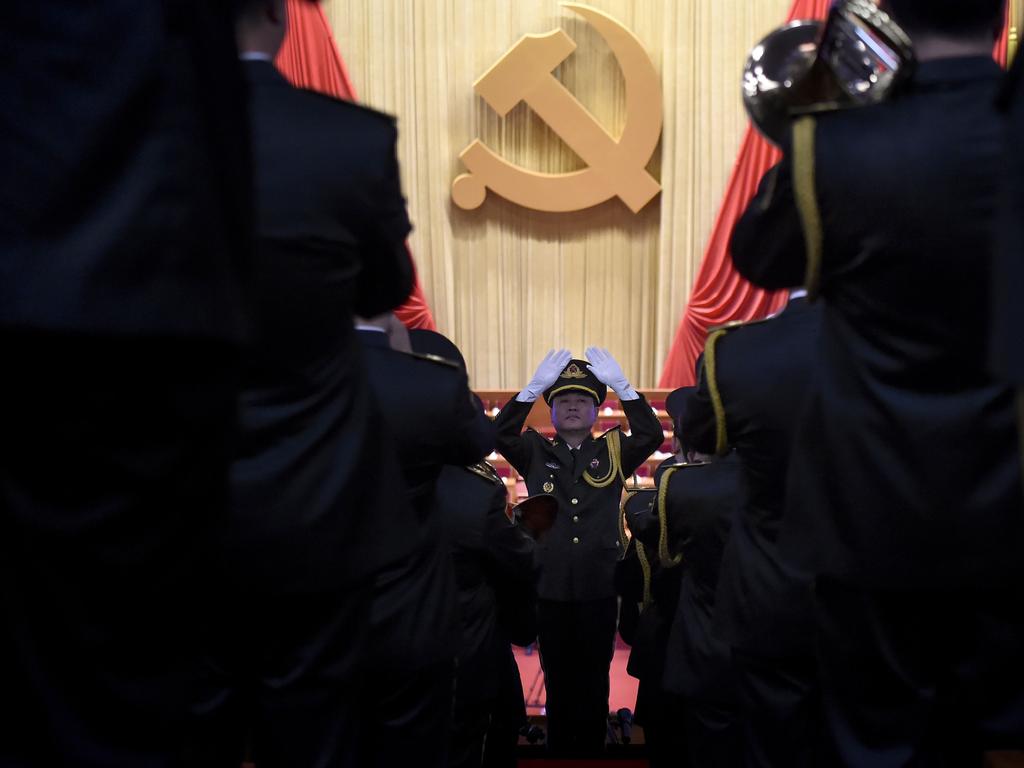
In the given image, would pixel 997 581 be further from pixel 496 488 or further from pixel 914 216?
pixel 496 488

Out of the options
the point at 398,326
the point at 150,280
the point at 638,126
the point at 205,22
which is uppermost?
the point at 638,126

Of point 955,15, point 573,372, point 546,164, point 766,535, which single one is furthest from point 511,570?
point 546,164

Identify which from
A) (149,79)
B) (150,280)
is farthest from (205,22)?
(150,280)

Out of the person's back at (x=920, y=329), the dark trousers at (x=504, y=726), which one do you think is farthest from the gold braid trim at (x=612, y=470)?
the person's back at (x=920, y=329)

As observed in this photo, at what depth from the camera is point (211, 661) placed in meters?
1.37

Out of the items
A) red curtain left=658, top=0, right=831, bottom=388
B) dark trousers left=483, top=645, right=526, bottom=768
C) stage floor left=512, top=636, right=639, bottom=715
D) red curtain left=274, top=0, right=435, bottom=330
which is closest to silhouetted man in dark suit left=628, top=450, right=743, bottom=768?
dark trousers left=483, top=645, right=526, bottom=768

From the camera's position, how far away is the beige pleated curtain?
666 centimetres

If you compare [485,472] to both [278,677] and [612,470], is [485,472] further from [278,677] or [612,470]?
[278,677]

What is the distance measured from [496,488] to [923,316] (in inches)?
56.0

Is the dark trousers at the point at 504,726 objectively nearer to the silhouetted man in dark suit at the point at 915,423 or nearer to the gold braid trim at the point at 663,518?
the gold braid trim at the point at 663,518

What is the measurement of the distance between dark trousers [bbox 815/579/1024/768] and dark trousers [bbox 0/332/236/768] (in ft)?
2.90

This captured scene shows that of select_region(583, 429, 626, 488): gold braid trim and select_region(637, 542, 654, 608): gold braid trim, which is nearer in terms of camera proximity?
select_region(637, 542, 654, 608): gold braid trim

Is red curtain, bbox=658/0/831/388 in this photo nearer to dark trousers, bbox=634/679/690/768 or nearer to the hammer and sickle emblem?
the hammer and sickle emblem

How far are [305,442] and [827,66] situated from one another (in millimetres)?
968
